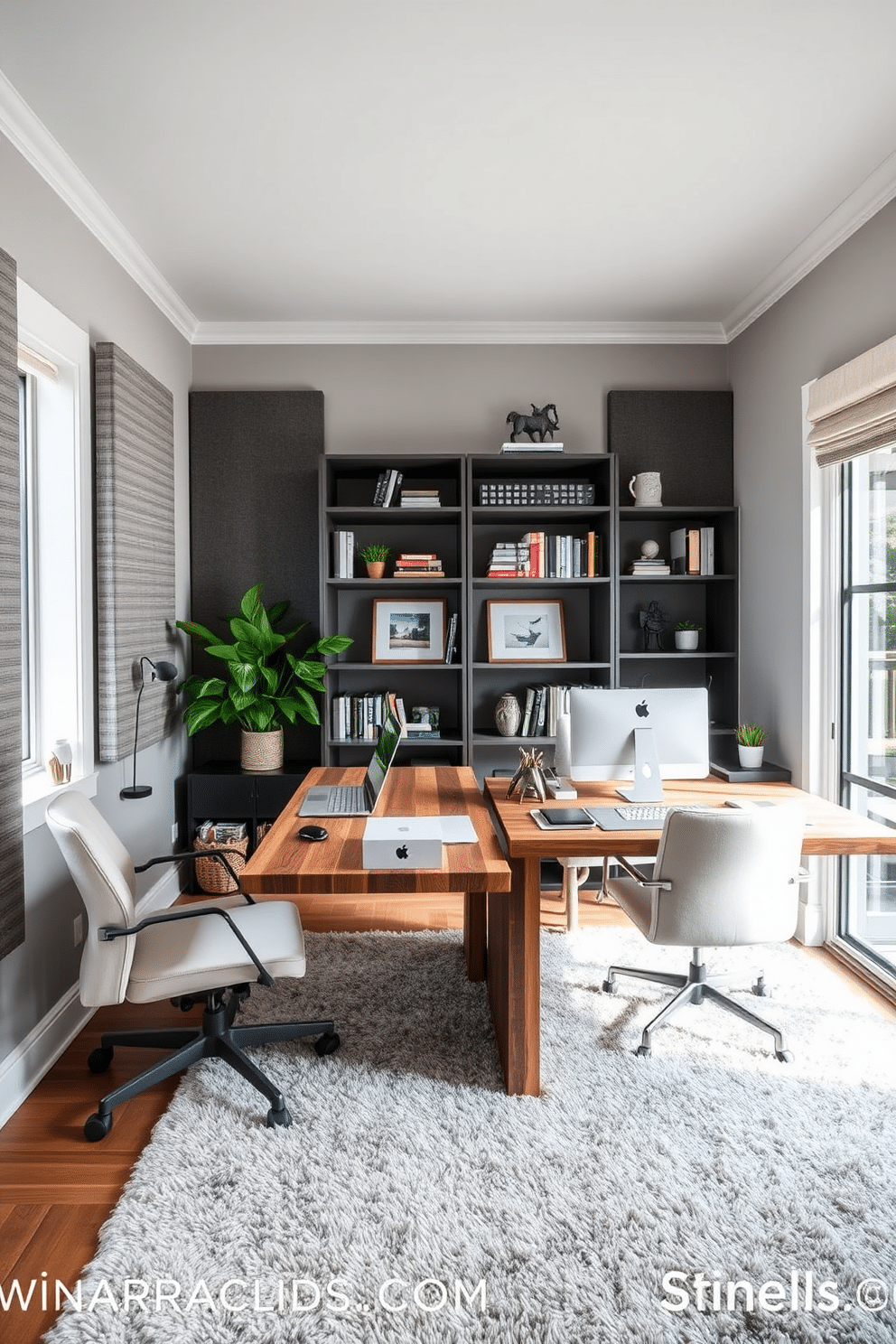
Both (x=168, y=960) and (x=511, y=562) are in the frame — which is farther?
(x=511, y=562)

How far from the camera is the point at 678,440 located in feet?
14.5

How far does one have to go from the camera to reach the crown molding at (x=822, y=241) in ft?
9.23

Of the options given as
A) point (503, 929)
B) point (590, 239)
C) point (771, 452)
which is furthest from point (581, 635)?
point (503, 929)

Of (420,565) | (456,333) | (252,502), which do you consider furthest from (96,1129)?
(456,333)

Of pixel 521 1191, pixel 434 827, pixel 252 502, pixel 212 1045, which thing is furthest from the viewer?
pixel 252 502

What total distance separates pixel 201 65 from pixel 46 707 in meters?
2.02

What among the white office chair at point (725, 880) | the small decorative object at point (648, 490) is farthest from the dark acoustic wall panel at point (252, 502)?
the white office chair at point (725, 880)

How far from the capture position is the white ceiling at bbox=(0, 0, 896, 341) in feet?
7.02

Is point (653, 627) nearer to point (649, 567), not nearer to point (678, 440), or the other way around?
point (649, 567)

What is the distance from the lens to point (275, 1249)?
179 cm

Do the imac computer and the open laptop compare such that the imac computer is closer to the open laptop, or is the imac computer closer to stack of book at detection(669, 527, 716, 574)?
the open laptop

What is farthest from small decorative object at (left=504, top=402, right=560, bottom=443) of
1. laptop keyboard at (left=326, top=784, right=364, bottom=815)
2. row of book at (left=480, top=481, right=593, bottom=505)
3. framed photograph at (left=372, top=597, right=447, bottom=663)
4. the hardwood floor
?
the hardwood floor

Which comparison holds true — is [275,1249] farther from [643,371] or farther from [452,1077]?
[643,371]

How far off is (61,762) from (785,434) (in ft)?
10.7
